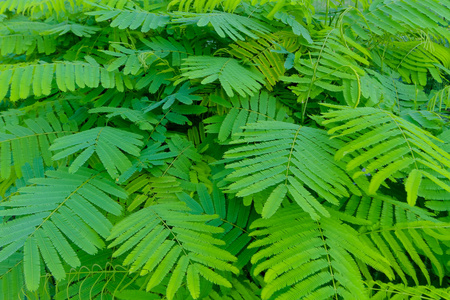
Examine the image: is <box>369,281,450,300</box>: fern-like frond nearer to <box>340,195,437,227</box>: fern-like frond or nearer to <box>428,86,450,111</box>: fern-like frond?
<box>340,195,437,227</box>: fern-like frond

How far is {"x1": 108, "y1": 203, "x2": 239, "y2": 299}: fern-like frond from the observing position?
87cm

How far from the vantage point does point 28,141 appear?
1.33 meters

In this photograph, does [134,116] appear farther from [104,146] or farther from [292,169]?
[292,169]

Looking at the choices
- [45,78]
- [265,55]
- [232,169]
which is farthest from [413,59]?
[45,78]

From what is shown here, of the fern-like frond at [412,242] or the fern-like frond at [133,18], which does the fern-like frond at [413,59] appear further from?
the fern-like frond at [133,18]

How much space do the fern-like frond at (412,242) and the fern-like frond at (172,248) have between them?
50 centimetres

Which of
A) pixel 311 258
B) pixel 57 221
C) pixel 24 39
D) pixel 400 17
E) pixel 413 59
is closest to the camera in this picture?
pixel 311 258

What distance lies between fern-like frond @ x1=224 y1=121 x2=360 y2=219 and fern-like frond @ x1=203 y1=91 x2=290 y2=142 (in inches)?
6.5

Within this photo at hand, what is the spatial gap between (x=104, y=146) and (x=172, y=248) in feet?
1.60

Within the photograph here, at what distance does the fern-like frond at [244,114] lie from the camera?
4.24ft

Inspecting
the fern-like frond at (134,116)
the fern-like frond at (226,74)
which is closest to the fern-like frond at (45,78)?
the fern-like frond at (134,116)

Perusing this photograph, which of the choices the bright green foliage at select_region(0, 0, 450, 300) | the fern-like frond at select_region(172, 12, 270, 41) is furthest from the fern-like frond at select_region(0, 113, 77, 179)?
the fern-like frond at select_region(172, 12, 270, 41)

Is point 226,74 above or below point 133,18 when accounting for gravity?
below

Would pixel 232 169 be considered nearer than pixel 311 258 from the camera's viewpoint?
No
